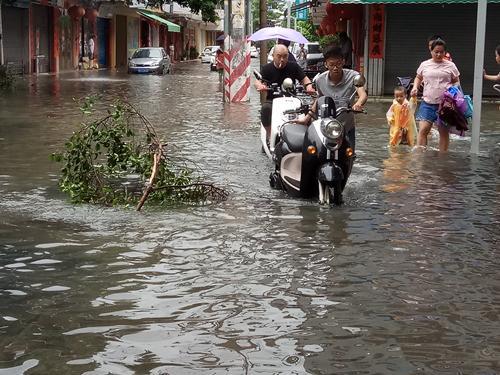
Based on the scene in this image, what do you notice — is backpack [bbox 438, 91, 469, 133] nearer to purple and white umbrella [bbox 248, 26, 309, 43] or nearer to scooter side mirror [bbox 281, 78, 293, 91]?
scooter side mirror [bbox 281, 78, 293, 91]

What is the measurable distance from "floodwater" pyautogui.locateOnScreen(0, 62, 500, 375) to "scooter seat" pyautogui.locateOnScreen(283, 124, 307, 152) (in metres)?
0.53

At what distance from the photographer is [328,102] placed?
8125 mm

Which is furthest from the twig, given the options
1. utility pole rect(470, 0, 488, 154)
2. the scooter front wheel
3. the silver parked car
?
the silver parked car

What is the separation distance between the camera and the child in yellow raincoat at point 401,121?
12891mm

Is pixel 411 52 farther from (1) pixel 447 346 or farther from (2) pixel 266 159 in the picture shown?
(1) pixel 447 346

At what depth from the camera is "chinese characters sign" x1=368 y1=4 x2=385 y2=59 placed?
23.8m

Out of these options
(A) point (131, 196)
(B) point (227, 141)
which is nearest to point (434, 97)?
(B) point (227, 141)

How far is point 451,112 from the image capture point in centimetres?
1156

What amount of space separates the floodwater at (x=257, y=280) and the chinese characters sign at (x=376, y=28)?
14138mm

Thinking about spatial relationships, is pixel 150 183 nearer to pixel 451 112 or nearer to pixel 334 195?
pixel 334 195

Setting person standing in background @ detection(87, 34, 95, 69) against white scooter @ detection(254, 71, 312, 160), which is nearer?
white scooter @ detection(254, 71, 312, 160)

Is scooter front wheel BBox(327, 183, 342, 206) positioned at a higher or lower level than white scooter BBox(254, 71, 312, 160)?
lower

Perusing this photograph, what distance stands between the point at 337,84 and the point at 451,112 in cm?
325

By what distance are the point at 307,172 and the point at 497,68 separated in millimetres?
17104
